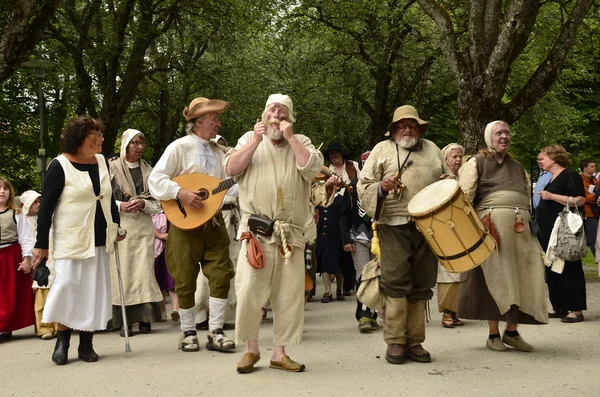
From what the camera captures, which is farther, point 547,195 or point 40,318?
point 547,195

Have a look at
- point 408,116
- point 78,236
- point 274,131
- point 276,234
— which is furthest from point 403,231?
point 78,236

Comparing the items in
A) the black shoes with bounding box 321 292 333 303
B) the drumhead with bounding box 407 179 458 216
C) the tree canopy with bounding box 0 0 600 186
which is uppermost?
the tree canopy with bounding box 0 0 600 186

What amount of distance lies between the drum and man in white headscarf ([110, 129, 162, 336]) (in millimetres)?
3574

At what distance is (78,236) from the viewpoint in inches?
299

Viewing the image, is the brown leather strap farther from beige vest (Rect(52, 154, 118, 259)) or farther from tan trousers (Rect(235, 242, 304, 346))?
beige vest (Rect(52, 154, 118, 259))

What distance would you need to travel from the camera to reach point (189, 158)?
830cm

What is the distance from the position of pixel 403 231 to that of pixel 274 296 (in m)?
1.26

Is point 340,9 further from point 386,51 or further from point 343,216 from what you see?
point 343,216

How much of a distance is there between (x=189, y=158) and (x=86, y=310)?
66.5 inches

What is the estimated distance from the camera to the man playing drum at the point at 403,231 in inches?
290

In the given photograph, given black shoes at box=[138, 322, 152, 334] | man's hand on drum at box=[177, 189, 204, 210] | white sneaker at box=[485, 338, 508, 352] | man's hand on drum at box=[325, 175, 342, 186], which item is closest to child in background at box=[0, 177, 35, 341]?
black shoes at box=[138, 322, 152, 334]

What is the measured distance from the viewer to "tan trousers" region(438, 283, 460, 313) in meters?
9.52

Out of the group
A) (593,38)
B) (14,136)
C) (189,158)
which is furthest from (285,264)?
(14,136)

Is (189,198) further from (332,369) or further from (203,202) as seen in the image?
(332,369)
